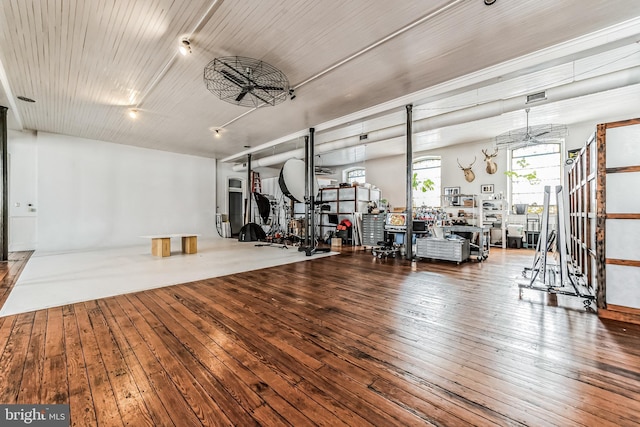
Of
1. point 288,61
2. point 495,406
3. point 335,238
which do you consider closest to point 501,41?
point 288,61

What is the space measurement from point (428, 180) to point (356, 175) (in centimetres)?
348

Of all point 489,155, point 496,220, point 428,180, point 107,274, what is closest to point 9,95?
point 107,274

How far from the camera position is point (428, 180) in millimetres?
9734

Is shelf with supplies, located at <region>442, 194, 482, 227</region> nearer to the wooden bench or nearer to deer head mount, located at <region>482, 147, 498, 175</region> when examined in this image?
deer head mount, located at <region>482, 147, 498, 175</region>

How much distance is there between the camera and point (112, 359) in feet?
5.67

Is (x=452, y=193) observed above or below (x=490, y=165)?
below

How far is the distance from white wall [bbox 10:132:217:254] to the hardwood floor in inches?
277

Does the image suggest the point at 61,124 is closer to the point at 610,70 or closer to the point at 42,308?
the point at 42,308

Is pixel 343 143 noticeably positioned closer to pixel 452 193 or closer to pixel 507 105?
pixel 507 105

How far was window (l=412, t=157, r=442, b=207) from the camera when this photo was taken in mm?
9859

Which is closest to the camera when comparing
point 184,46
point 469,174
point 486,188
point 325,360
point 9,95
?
point 325,360

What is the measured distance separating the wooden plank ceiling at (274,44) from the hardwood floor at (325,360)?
330cm

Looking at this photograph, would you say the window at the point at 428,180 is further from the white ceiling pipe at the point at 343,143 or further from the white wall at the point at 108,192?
the white wall at the point at 108,192

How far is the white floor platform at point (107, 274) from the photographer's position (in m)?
3.06
